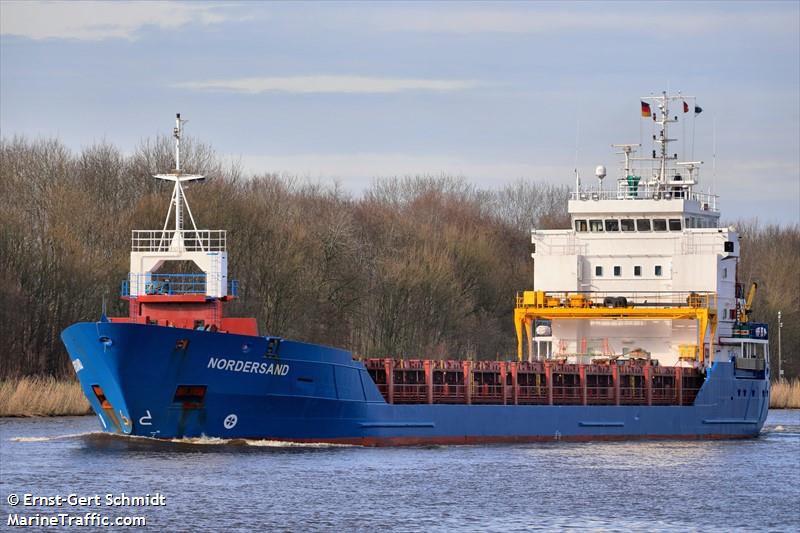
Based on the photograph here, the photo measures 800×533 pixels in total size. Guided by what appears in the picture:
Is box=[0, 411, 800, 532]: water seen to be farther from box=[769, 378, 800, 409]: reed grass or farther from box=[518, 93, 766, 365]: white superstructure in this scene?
box=[769, 378, 800, 409]: reed grass

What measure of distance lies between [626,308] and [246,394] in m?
14.4

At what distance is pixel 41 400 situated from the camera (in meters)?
51.6

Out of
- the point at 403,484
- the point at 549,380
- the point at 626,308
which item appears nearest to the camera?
the point at 403,484

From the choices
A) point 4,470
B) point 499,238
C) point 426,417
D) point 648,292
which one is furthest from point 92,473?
point 499,238

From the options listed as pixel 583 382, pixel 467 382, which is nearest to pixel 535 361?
pixel 583 382

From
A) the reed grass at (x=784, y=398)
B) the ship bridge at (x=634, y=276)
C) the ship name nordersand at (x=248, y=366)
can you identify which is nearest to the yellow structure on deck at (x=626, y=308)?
the ship bridge at (x=634, y=276)

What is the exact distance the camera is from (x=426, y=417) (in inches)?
1722

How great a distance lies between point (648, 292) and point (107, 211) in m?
25.3

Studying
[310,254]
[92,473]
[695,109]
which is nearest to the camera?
[92,473]

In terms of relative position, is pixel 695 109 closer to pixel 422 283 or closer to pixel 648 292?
pixel 648 292

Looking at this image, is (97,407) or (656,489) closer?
(656,489)

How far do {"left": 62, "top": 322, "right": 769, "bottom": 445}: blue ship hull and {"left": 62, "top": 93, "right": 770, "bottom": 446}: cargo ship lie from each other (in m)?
0.04

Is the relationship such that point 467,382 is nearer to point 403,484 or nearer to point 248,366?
point 248,366

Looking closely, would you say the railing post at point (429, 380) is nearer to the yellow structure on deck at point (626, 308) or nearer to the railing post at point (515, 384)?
the railing post at point (515, 384)
